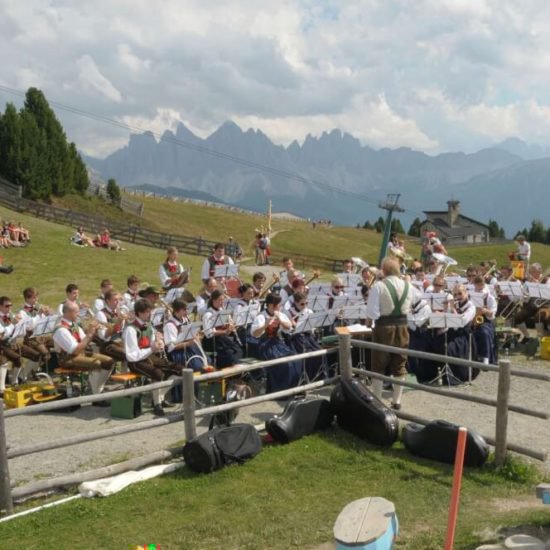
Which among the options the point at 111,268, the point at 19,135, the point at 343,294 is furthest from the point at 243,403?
the point at 19,135

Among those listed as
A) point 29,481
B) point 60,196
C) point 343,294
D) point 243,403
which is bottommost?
point 29,481

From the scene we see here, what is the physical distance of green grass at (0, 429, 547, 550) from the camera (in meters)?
5.67

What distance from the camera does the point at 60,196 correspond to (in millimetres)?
50281

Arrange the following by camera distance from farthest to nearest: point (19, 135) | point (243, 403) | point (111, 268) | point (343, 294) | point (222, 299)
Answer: point (19, 135) → point (111, 268) → point (343, 294) → point (222, 299) → point (243, 403)

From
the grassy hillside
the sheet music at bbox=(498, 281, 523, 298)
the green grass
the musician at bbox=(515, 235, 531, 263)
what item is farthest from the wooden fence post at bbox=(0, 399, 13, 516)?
the grassy hillside

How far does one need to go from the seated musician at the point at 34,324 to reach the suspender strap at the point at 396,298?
625 cm

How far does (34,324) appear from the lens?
37.8ft

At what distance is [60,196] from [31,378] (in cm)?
4098

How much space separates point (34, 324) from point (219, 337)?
333 cm

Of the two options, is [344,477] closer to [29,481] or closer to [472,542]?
[472,542]

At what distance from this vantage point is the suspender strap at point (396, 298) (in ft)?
29.1

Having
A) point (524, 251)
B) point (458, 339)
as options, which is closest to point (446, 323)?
point (458, 339)

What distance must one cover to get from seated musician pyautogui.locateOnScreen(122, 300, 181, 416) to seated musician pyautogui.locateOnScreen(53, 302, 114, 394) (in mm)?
606

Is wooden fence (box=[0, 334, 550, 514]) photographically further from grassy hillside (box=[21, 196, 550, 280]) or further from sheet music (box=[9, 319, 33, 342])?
grassy hillside (box=[21, 196, 550, 280])
